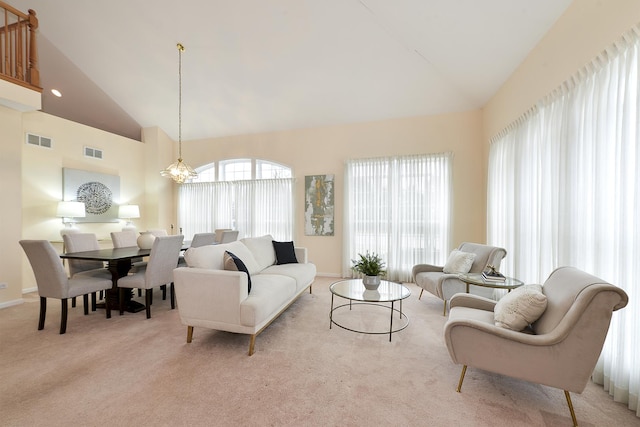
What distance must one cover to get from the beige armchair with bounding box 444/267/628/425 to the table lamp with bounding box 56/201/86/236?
18.6ft

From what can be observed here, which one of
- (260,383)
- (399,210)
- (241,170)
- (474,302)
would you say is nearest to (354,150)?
(399,210)

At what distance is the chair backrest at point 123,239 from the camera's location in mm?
4109

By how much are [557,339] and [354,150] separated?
4.34 m

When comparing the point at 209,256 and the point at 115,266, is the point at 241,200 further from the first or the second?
the point at 209,256

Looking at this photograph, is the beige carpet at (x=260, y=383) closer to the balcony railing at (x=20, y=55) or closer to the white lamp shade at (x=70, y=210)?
the white lamp shade at (x=70, y=210)

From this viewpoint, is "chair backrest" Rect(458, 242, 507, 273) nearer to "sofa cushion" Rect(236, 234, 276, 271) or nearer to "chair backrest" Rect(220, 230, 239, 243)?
"sofa cushion" Rect(236, 234, 276, 271)

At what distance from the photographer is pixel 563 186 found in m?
2.39

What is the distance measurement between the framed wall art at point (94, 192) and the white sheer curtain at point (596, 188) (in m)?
7.05

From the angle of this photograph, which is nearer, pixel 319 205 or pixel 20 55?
pixel 20 55

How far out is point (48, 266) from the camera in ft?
9.09

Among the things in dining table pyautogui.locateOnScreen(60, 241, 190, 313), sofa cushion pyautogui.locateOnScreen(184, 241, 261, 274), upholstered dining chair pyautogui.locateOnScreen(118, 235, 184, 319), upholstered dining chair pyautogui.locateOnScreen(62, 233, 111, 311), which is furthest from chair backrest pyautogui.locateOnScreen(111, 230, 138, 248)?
sofa cushion pyautogui.locateOnScreen(184, 241, 261, 274)

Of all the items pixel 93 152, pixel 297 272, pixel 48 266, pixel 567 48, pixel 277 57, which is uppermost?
pixel 277 57

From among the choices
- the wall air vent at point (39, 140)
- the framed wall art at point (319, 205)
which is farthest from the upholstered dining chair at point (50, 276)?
the framed wall art at point (319, 205)

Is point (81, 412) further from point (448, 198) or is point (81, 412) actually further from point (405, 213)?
point (448, 198)
